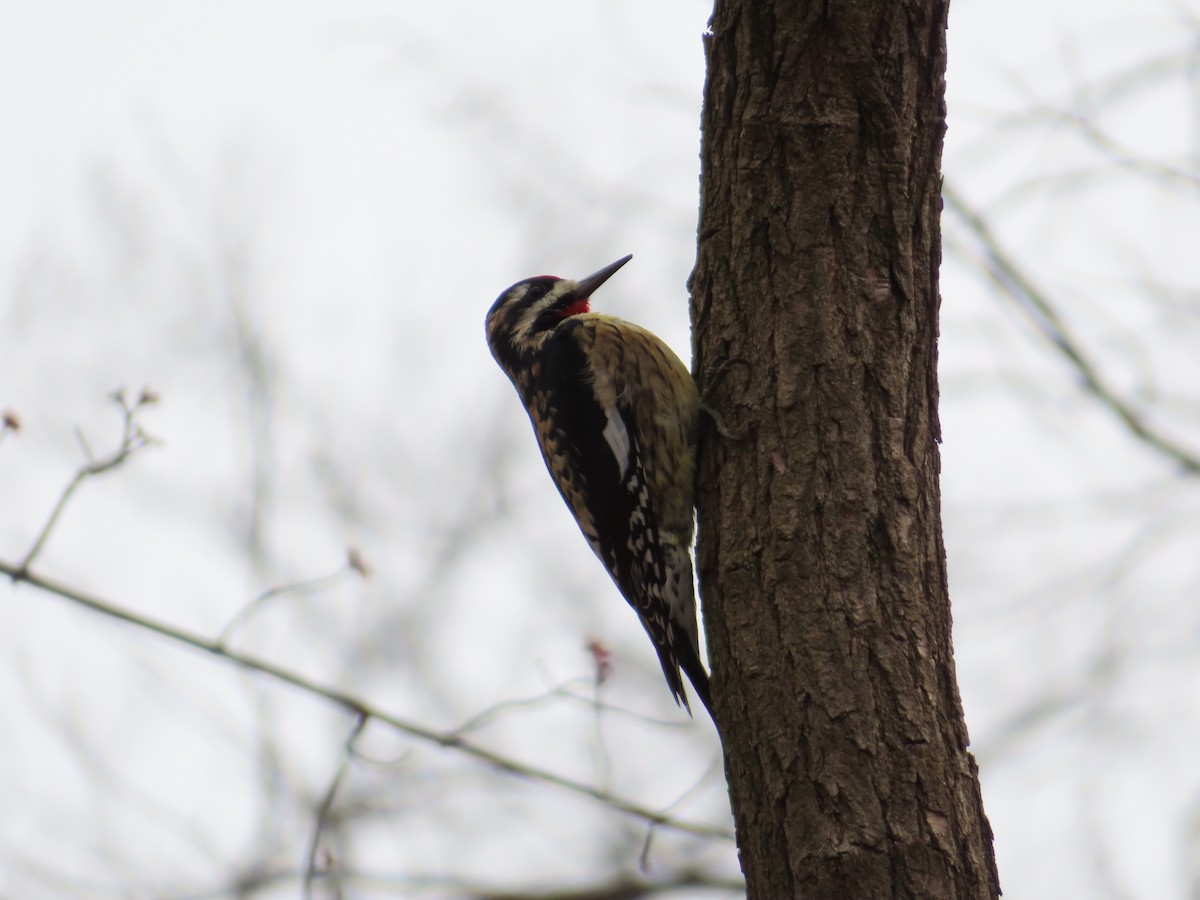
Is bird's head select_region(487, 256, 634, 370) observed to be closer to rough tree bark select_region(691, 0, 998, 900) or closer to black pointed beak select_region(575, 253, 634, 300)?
black pointed beak select_region(575, 253, 634, 300)

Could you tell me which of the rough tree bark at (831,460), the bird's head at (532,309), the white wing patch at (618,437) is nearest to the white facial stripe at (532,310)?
the bird's head at (532,309)

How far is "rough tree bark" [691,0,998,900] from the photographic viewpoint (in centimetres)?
228

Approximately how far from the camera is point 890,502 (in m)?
2.53

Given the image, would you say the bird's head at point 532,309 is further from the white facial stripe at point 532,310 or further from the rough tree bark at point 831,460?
the rough tree bark at point 831,460

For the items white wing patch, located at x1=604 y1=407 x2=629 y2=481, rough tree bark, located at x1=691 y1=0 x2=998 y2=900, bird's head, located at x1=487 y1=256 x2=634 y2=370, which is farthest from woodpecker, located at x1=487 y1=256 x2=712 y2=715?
rough tree bark, located at x1=691 y1=0 x2=998 y2=900

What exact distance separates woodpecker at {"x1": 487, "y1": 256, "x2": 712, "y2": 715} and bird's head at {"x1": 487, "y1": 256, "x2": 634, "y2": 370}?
0.64 ft

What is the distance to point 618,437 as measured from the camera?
163 inches

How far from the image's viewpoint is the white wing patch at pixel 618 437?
13.5 feet

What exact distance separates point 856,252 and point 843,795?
1.18 meters

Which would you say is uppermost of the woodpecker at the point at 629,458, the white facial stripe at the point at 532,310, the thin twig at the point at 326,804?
the white facial stripe at the point at 532,310

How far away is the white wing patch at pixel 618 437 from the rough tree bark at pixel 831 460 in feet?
3.62

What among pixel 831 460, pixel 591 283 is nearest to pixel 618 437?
pixel 591 283

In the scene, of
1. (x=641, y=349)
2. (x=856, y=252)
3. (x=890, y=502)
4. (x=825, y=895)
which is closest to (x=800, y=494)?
(x=890, y=502)

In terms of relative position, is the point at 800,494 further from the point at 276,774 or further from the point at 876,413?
the point at 276,774
